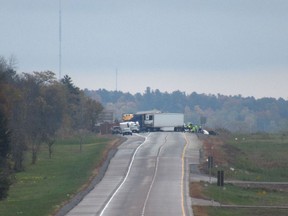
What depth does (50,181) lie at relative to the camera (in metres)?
66.8

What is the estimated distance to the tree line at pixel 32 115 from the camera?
63594 millimetres

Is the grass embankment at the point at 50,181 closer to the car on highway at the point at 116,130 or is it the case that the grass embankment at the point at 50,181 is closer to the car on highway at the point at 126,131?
the car on highway at the point at 126,131

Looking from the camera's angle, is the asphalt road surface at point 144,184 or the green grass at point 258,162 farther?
the green grass at point 258,162

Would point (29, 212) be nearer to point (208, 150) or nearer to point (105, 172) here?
point (105, 172)

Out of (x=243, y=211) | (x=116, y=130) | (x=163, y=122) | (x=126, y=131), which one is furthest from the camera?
(x=163, y=122)

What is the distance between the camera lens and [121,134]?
126 meters

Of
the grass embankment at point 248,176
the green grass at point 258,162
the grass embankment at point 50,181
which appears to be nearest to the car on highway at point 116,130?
the grass embankment at point 248,176

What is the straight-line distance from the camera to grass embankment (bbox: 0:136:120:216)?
47.3 meters

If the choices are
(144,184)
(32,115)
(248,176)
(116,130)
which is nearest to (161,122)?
(116,130)

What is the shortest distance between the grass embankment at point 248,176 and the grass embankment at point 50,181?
7102mm

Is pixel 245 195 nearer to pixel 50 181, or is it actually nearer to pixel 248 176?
pixel 248 176

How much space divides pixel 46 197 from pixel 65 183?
9.81 m

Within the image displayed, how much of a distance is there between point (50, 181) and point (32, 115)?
866 inches

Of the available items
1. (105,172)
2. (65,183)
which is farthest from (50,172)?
(65,183)
